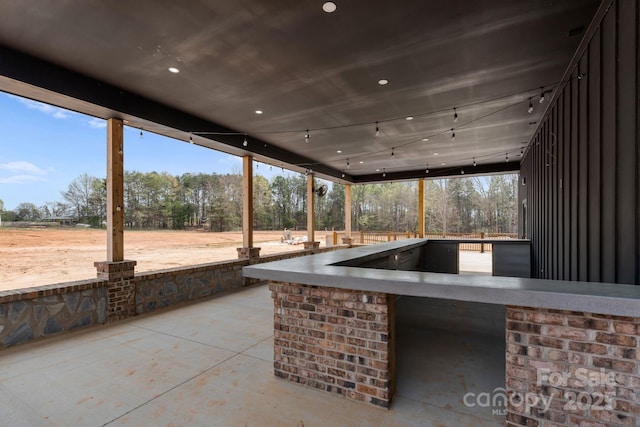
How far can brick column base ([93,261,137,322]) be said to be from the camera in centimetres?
394

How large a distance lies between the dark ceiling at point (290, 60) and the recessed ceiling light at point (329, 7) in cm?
5

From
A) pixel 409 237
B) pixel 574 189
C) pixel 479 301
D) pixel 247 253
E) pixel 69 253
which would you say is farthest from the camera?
pixel 409 237

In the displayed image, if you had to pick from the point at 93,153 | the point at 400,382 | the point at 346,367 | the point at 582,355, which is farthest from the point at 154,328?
the point at 93,153

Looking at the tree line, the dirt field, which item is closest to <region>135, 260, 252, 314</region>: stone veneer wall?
the dirt field

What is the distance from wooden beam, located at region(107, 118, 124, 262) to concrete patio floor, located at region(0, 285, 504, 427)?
1.10 metres

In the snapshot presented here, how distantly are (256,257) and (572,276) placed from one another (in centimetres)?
536

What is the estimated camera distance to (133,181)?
11.2m

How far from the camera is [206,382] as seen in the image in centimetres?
237

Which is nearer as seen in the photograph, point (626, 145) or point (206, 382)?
point (626, 145)

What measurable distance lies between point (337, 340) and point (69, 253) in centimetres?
870

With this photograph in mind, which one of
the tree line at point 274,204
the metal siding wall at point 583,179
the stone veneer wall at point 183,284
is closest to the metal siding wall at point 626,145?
the metal siding wall at point 583,179

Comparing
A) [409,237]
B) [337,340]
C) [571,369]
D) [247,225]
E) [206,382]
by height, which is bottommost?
[206,382]

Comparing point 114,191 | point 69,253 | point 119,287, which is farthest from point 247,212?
point 69,253

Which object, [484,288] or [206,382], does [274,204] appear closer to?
[206,382]
